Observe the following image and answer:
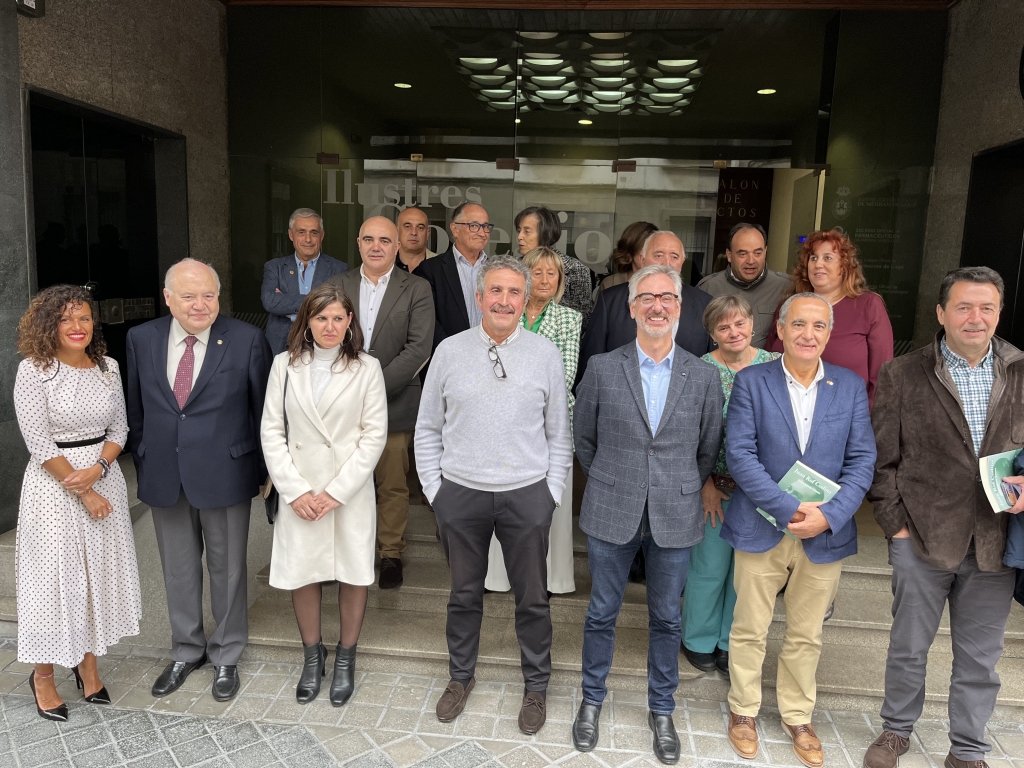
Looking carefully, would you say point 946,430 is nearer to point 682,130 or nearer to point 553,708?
point 553,708

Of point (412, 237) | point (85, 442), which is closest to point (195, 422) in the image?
point (85, 442)

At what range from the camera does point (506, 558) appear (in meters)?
3.37

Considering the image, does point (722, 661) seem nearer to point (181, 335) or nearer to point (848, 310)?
point (848, 310)

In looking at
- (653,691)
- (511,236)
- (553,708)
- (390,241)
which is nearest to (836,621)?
(653,691)

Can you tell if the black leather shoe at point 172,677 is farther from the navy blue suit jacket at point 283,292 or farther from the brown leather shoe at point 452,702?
the navy blue suit jacket at point 283,292

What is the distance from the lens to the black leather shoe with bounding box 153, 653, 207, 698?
142 inches

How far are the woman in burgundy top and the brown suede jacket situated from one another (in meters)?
0.76

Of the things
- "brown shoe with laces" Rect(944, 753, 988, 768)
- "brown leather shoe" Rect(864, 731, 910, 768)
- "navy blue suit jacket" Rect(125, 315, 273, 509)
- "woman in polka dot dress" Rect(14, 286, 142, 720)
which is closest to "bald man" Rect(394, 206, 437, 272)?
"navy blue suit jacket" Rect(125, 315, 273, 509)

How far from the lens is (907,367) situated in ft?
10.1

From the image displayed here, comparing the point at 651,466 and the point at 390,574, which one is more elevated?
the point at 651,466

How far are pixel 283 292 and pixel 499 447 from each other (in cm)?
246

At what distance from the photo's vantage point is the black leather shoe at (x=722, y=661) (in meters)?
3.74

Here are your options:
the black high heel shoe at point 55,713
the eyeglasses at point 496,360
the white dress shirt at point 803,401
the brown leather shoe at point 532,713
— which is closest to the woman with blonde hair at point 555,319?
the eyeglasses at point 496,360

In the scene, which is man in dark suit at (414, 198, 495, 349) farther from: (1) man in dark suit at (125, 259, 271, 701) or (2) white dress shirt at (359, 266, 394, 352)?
(1) man in dark suit at (125, 259, 271, 701)
